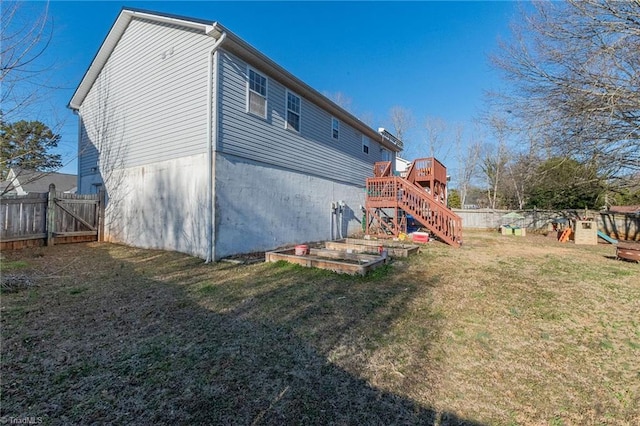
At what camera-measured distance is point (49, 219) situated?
8484mm

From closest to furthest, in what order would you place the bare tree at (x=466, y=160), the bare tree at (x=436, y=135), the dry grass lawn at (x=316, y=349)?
the dry grass lawn at (x=316, y=349), the bare tree at (x=436, y=135), the bare tree at (x=466, y=160)

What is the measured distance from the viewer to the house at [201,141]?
723 centimetres

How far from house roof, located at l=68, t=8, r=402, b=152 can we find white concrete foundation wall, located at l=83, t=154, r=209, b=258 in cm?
304

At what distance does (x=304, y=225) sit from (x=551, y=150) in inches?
380

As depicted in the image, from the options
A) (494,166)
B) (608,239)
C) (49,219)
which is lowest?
(608,239)

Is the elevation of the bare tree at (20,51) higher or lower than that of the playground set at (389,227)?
higher

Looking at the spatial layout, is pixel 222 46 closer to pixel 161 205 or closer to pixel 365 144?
pixel 161 205

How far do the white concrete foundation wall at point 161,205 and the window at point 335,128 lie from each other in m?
6.24

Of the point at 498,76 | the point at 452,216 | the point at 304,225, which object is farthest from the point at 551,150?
the point at 304,225

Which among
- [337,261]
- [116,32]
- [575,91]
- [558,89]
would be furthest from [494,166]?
[116,32]

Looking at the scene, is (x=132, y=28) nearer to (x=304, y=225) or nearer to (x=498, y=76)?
(x=304, y=225)

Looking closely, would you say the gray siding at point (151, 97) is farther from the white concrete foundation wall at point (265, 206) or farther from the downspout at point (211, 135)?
the white concrete foundation wall at point (265, 206)

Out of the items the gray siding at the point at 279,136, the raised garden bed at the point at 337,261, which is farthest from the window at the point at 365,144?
the raised garden bed at the point at 337,261

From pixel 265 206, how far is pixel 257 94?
333 centimetres
